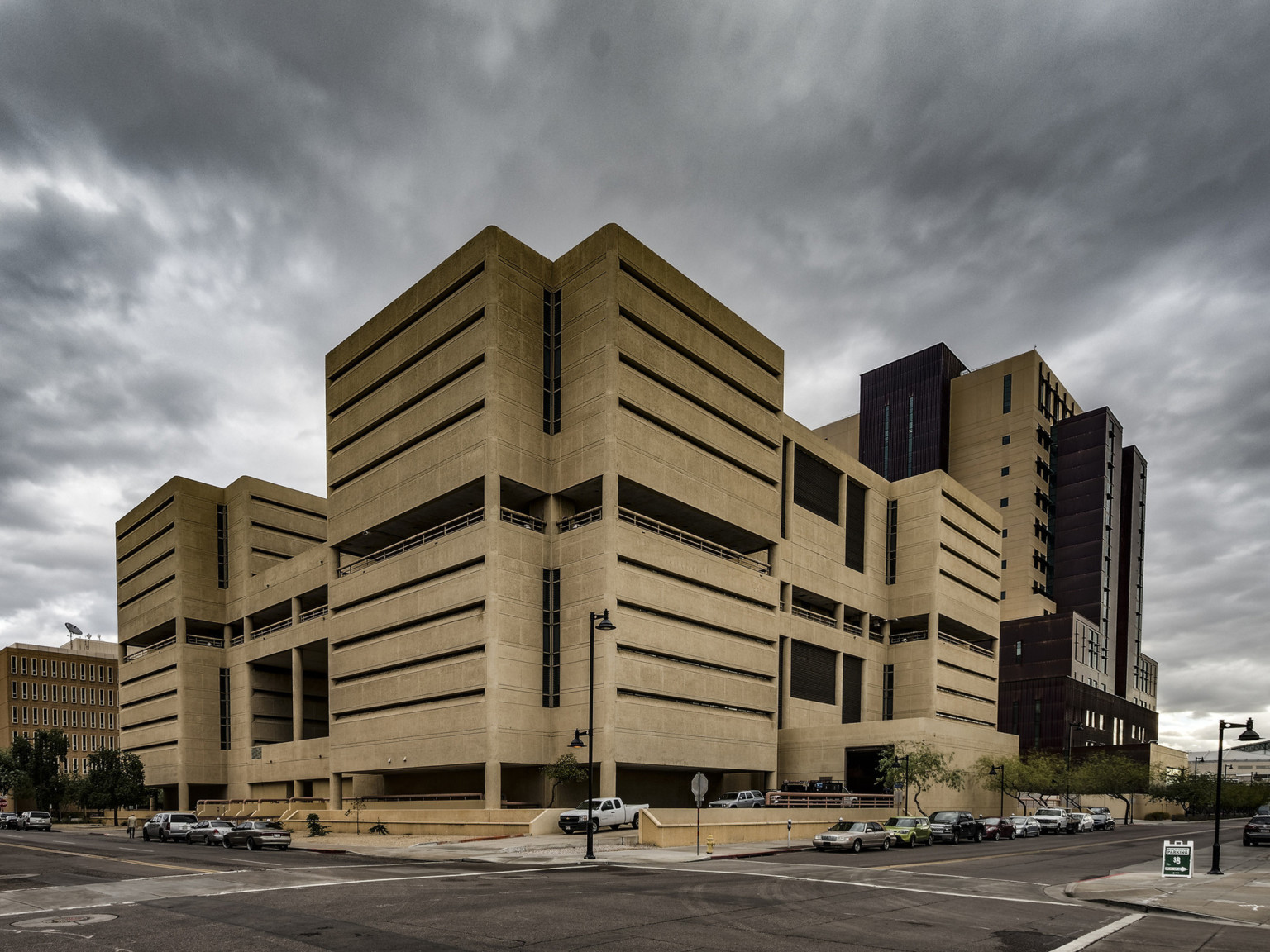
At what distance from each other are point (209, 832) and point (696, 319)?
41804mm

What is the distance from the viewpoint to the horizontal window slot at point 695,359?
56.0 meters

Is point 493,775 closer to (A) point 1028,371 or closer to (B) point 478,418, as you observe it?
(B) point 478,418

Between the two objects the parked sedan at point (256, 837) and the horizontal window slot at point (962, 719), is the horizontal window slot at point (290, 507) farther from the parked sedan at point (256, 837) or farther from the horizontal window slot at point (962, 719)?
the horizontal window slot at point (962, 719)

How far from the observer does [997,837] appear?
48375mm

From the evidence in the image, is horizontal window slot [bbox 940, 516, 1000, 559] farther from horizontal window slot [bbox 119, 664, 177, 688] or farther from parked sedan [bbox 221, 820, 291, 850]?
horizontal window slot [bbox 119, 664, 177, 688]

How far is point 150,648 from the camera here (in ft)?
306

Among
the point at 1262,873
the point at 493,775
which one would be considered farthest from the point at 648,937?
the point at 493,775

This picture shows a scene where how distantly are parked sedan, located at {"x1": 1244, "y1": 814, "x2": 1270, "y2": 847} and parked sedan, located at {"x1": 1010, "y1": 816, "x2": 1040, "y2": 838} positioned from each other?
11.0 metres

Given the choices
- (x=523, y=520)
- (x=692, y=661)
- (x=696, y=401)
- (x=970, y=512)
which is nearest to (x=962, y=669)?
(x=970, y=512)

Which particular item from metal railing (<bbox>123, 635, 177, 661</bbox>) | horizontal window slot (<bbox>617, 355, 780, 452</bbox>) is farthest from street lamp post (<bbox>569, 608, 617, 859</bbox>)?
metal railing (<bbox>123, 635, 177, 661</bbox>)

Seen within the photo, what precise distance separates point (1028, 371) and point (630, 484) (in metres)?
89.7

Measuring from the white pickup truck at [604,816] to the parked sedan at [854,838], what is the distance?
8.55 m

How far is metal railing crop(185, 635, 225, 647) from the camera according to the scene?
3403 inches

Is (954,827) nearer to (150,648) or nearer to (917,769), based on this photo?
(917,769)
